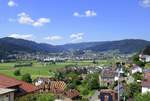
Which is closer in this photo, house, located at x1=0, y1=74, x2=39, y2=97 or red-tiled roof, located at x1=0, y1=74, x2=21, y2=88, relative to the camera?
red-tiled roof, located at x1=0, y1=74, x2=21, y2=88

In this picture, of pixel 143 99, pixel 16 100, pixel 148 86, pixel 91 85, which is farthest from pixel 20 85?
pixel 91 85

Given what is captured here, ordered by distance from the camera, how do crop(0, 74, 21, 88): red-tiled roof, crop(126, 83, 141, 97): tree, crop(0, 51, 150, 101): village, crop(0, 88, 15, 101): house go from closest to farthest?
crop(0, 88, 15, 101): house
crop(0, 51, 150, 101): village
crop(0, 74, 21, 88): red-tiled roof
crop(126, 83, 141, 97): tree

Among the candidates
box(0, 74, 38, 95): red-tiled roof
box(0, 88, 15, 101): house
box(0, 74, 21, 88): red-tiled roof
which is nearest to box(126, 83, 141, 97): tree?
box(0, 74, 38, 95): red-tiled roof

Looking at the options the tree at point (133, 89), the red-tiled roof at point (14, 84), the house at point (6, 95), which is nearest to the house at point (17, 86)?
the red-tiled roof at point (14, 84)

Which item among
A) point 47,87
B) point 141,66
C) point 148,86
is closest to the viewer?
point 148,86

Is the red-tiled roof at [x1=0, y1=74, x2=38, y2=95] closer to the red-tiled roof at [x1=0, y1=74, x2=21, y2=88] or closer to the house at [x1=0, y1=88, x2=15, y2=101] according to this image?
the red-tiled roof at [x1=0, y1=74, x2=21, y2=88]

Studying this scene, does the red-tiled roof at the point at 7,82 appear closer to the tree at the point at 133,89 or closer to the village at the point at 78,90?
the village at the point at 78,90

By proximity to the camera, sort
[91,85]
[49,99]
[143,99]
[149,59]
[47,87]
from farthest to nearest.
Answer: [149,59] → [91,85] → [47,87] → [143,99] → [49,99]

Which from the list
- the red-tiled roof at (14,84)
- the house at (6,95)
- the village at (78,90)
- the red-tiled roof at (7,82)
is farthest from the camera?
the red-tiled roof at (14,84)

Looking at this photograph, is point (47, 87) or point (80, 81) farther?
point (80, 81)

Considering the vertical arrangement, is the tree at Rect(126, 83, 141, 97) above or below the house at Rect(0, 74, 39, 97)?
below

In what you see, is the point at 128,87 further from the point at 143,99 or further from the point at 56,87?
the point at 143,99
